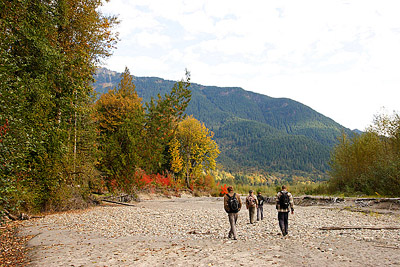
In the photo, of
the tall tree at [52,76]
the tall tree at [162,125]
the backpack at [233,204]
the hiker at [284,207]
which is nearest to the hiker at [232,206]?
the backpack at [233,204]

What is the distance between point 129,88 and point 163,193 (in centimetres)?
1496

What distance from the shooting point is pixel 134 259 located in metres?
7.09

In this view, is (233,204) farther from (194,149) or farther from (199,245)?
(194,149)

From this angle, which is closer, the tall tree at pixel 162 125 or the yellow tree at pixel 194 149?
the tall tree at pixel 162 125

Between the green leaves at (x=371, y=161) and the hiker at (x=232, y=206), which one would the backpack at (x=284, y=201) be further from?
the green leaves at (x=371, y=161)

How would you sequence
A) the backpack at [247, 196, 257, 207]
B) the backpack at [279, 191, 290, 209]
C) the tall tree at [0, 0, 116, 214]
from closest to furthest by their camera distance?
the backpack at [279, 191, 290, 209], the tall tree at [0, 0, 116, 214], the backpack at [247, 196, 257, 207]

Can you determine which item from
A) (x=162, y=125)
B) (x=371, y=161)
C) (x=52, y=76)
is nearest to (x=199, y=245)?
(x=52, y=76)

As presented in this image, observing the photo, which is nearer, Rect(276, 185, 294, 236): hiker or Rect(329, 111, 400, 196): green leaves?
Rect(276, 185, 294, 236): hiker

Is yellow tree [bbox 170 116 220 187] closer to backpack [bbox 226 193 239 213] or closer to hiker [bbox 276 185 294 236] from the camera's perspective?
hiker [bbox 276 185 294 236]

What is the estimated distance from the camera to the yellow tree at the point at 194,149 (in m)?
41.1

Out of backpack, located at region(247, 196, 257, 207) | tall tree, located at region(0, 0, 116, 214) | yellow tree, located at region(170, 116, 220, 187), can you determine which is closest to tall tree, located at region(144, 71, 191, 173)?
yellow tree, located at region(170, 116, 220, 187)

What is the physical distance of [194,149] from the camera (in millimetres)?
41906

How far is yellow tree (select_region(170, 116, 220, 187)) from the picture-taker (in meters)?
41.1

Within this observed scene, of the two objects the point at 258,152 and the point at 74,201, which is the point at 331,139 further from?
the point at 74,201
